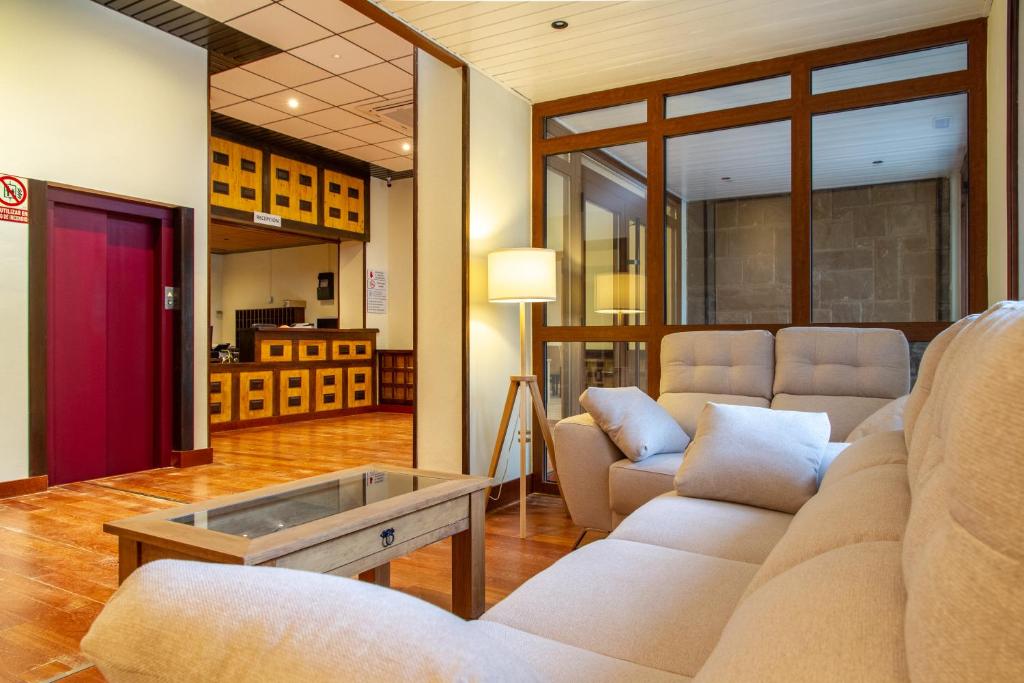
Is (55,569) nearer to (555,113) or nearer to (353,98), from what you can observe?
(555,113)

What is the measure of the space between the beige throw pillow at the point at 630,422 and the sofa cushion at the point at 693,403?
0.94 ft

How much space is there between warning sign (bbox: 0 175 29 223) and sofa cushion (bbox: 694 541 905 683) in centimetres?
493

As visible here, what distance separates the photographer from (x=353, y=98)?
241 inches

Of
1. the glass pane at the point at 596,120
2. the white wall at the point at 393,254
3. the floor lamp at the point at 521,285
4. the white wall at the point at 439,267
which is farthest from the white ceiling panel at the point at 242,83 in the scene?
the floor lamp at the point at 521,285

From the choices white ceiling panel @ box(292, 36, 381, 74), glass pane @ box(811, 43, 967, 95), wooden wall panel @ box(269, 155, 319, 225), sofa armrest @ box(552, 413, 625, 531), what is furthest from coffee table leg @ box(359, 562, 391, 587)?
wooden wall panel @ box(269, 155, 319, 225)

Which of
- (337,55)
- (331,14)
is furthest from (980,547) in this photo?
(337,55)

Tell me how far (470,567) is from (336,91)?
504cm

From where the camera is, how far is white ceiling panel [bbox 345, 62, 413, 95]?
5387 millimetres

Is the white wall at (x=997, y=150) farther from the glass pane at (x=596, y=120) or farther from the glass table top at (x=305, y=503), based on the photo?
the glass table top at (x=305, y=503)

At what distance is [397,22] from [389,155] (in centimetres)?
495

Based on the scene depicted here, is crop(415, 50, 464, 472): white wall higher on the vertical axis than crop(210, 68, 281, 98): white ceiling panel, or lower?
lower

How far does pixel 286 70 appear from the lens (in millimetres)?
5465

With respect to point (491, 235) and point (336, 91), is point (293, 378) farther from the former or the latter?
point (491, 235)

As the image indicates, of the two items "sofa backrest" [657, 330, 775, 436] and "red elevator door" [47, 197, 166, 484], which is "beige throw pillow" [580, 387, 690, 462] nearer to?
"sofa backrest" [657, 330, 775, 436]
